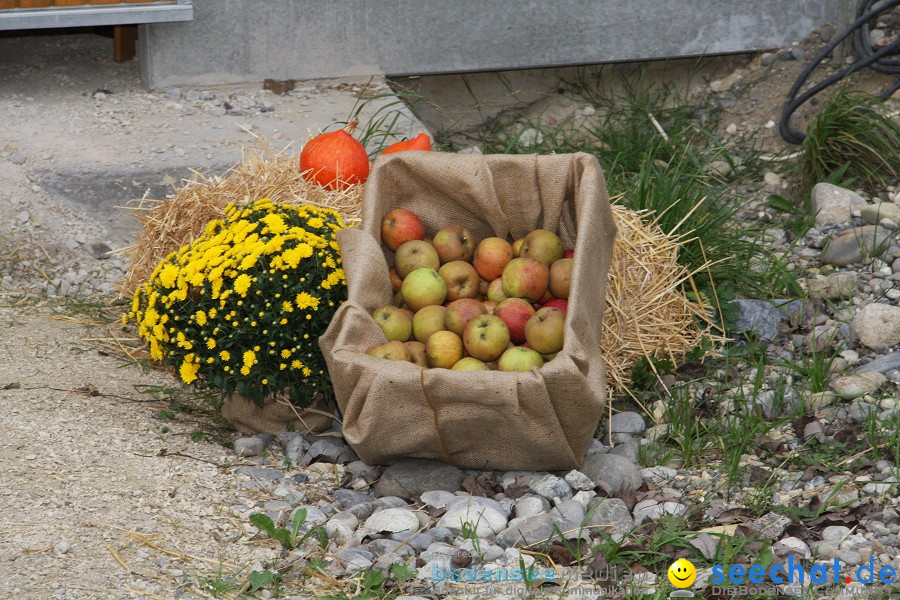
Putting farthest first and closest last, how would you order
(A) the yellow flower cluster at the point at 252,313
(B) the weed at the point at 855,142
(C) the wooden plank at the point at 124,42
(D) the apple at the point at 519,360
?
(C) the wooden plank at the point at 124,42 < (B) the weed at the point at 855,142 < (A) the yellow flower cluster at the point at 252,313 < (D) the apple at the point at 519,360

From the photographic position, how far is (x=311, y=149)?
15.4 ft

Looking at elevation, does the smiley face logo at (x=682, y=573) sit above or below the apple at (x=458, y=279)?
below

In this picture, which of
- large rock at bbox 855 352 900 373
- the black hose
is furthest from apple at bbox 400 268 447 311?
the black hose

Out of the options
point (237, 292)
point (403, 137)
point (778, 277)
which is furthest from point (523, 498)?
point (403, 137)

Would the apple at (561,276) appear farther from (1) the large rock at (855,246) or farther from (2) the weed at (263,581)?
(1) the large rock at (855,246)


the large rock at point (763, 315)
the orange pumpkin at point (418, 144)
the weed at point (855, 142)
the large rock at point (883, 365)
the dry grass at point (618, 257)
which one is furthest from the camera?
the weed at point (855, 142)

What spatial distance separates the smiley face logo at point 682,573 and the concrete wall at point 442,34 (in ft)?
14.4

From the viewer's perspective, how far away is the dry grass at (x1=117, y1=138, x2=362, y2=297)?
447cm

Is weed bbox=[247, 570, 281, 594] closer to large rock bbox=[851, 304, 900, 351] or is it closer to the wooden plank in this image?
large rock bbox=[851, 304, 900, 351]

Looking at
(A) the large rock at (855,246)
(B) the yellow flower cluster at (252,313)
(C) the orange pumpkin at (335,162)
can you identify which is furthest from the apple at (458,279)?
(A) the large rock at (855,246)

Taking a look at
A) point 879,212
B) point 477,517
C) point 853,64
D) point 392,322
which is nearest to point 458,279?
point 392,322

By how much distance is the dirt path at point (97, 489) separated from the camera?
107 inches

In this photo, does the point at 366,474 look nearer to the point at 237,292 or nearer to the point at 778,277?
the point at 237,292

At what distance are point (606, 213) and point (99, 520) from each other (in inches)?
76.1
